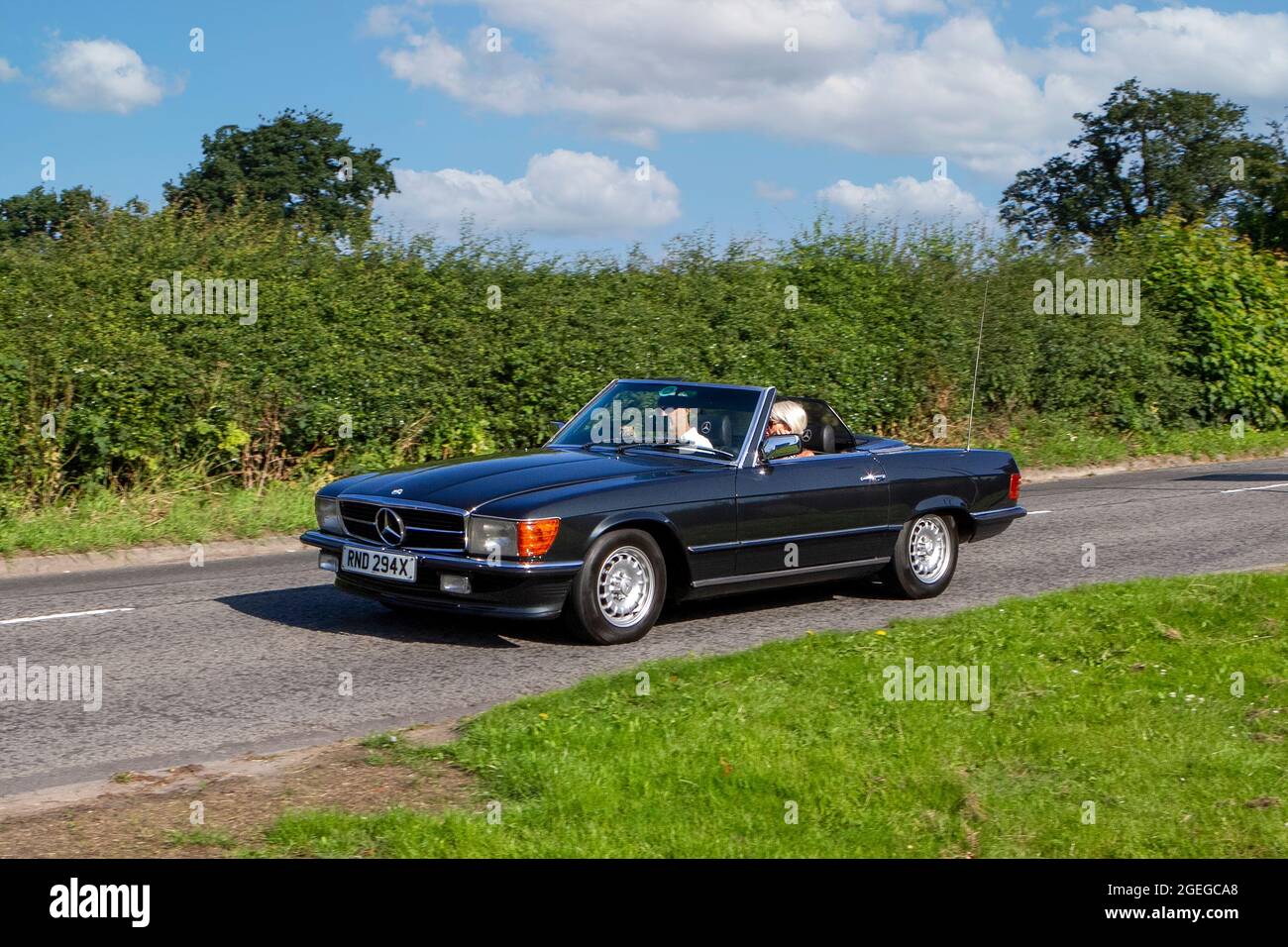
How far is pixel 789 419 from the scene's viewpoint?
1021cm

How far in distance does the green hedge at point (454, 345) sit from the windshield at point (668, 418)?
20.6 ft

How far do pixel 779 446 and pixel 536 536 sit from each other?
79.9 inches

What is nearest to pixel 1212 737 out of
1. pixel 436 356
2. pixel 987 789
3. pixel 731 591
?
pixel 987 789

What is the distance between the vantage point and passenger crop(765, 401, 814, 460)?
9.92m

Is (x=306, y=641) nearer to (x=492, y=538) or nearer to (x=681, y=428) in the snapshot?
(x=492, y=538)

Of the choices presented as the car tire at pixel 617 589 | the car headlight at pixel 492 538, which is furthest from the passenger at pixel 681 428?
the car headlight at pixel 492 538

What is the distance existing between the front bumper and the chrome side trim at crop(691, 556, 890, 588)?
1.05m

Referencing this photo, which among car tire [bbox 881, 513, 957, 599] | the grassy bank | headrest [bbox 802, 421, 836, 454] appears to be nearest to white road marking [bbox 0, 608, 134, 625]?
the grassy bank

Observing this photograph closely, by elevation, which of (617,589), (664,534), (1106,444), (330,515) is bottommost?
(617,589)

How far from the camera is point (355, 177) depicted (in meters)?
38.9

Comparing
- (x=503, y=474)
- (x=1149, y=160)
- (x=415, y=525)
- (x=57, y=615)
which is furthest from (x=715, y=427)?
(x=1149, y=160)
